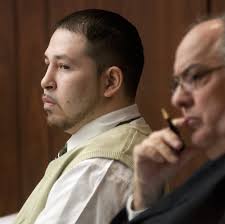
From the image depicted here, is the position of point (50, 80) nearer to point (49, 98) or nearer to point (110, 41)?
point (49, 98)

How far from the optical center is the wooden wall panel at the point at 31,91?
2.26 m

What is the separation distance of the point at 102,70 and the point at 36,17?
0.91 meters

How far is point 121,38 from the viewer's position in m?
1.47

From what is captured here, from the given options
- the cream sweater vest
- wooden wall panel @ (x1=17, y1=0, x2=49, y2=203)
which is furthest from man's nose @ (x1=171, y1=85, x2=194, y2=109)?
wooden wall panel @ (x1=17, y1=0, x2=49, y2=203)

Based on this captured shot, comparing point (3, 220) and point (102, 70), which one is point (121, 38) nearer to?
point (102, 70)

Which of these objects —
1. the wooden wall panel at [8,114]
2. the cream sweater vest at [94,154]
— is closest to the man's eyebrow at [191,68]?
the cream sweater vest at [94,154]

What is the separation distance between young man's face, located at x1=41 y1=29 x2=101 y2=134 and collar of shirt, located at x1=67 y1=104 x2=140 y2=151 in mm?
22

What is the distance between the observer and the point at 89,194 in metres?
1.24

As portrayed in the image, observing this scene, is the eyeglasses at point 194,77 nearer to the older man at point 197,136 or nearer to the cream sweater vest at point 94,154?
the older man at point 197,136

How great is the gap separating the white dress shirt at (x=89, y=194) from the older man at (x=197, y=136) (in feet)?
0.33

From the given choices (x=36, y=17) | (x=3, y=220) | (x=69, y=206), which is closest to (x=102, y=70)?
(x=69, y=206)

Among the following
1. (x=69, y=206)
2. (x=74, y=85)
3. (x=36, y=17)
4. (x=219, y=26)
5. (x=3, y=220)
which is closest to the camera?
(x=219, y=26)

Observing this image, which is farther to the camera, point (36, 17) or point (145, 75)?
point (36, 17)

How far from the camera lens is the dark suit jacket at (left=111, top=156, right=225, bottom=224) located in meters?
1.03
